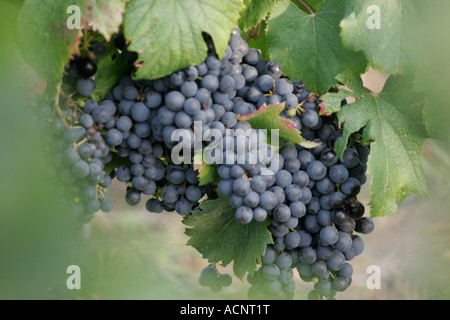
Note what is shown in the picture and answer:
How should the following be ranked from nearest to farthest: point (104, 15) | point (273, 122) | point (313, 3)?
point (104, 15) → point (273, 122) → point (313, 3)

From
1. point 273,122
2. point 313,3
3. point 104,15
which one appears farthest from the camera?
point 313,3

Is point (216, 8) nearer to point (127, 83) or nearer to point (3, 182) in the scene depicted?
point (127, 83)

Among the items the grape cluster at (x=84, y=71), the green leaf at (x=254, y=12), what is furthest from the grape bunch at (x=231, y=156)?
the green leaf at (x=254, y=12)

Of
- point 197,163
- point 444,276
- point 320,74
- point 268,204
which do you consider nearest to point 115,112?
point 197,163

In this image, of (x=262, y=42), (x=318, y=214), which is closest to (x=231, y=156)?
(x=318, y=214)

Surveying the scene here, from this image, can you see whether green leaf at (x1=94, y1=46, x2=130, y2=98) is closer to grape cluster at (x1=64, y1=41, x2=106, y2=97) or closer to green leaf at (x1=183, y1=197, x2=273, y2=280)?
grape cluster at (x1=64, y1=41, x2=106, y2=97)

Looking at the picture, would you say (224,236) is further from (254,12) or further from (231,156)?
(254,12)
